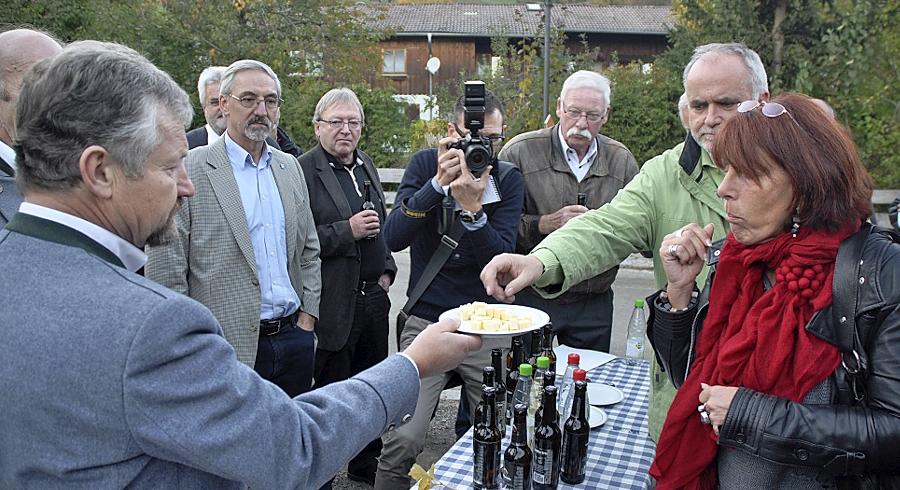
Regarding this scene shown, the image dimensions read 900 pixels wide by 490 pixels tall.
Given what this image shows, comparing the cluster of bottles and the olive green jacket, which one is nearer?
the cluster of bottles

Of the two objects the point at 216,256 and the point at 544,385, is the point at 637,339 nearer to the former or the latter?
the point at 544,385

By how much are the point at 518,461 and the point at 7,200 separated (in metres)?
1.88

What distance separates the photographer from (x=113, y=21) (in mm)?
14281

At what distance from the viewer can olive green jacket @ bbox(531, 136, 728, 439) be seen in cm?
265

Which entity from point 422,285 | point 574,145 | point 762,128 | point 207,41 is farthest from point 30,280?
point 207,41

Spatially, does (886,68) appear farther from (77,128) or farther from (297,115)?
(77,128)

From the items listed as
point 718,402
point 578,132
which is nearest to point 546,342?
point 718,402

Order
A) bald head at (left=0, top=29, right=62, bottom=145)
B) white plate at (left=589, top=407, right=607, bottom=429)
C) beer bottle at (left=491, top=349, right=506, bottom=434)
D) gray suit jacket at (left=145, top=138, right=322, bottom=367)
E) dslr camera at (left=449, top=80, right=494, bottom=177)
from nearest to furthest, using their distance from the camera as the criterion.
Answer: bald head at (left=0, top=29, right=62, bottom=145)
beer bottle at (left=491, top=349, right=506, bottom=434)
white plate at (left=589, top=407, right=607, bottom=429)
gray suit jacket at (left=145, top=138, right=322, bottom=367)
dslr camera at (left=449, top=80, right=494, bottom=177)

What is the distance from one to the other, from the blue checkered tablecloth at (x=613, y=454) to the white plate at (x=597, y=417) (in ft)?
0.09

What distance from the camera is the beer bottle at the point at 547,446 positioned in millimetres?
2188

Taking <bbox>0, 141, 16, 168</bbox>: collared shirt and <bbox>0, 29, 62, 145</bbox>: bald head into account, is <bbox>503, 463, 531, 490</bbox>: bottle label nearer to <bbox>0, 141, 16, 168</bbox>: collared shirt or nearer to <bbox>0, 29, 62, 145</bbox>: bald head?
<bbox>0, 141, 16, 168</bbox>: collared shirt

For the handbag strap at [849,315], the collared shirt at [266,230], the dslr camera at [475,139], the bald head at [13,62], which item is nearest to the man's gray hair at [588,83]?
the dslr camera at [475,139]

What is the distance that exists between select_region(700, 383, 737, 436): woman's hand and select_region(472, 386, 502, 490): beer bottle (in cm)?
65

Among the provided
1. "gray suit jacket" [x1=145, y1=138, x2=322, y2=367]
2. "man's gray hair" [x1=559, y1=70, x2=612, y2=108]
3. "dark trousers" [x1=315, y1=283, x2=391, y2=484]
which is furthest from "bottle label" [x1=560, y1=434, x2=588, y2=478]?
"man's gray hair" [x1=559, y1=70, x2=612, y2=108]
